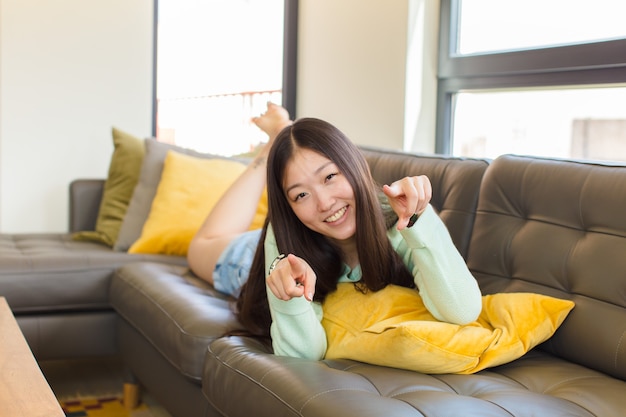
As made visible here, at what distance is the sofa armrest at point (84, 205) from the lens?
12.8 feet

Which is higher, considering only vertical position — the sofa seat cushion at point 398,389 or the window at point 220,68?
the window at point 220,68

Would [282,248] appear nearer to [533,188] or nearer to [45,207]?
[533,188]

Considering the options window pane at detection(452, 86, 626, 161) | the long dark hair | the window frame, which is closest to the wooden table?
the long dark hair

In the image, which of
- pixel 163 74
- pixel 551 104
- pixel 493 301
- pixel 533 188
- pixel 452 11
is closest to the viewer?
pixel 493 301

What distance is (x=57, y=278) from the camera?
3.13 m

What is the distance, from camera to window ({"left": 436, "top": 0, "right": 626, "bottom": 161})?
9.48 ft

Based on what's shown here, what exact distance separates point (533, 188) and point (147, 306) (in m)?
1.23

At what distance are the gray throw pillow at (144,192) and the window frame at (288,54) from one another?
0.96 metres

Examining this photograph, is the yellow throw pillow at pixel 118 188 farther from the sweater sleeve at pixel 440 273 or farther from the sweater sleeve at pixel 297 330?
the sweater sleeve at pixel 440 273

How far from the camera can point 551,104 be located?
313 centimetres

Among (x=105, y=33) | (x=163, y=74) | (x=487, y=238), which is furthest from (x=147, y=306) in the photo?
(x=163, y=74)

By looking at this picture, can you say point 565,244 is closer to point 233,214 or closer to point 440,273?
point 440,273

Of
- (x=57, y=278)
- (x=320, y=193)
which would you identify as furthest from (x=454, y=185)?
(x=57, y=278)

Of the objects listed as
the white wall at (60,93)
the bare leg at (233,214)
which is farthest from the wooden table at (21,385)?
the white wall at (60,93)
